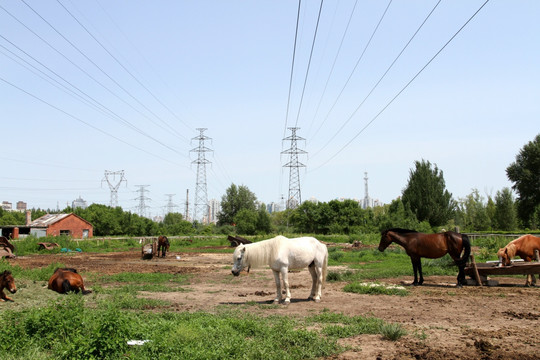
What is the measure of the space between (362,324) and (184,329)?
3.40 metres

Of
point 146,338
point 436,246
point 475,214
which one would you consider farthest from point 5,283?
point 475,214

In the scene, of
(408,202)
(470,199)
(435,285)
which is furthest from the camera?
(470,199)

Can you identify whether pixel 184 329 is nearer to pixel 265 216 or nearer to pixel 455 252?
pixel 455 252

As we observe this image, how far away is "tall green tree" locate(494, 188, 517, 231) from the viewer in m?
60.2

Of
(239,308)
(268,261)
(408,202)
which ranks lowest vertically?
(239,308)

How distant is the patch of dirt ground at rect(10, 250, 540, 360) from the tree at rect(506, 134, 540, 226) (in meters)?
44.0

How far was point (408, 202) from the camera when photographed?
62.7 m

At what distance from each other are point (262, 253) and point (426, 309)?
14.6 feet

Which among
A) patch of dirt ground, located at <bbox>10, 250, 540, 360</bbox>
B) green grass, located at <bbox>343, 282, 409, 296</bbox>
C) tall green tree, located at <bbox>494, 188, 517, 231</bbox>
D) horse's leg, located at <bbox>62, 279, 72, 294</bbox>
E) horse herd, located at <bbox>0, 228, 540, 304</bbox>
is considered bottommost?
patch of dirt ground, located at <bbox>10, 250, 540, 360</bbox>

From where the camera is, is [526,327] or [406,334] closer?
[406,334]

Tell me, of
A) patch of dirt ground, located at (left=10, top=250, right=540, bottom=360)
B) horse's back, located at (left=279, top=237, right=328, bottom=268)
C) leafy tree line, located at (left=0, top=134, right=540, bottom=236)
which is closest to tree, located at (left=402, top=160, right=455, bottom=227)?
leafy tree line, located at (left=0, top=134, right=540, bottom=236)

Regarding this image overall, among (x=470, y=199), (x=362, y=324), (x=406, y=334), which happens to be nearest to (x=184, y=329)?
(x=362, y=324)

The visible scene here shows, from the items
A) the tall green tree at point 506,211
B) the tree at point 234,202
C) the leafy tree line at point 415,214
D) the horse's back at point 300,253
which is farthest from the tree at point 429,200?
the horse's back at point 300,253

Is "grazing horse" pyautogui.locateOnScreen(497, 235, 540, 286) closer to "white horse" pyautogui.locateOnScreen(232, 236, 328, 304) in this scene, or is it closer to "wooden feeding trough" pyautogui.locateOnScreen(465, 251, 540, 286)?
"wooden feeding trough" pyautogui.locateOnScreen(465, 251, 540, 286)
